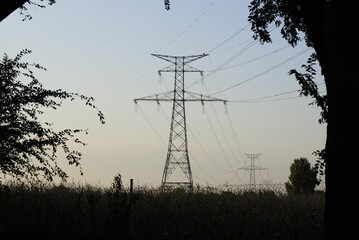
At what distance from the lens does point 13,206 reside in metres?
12.5

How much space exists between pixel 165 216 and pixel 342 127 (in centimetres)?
689

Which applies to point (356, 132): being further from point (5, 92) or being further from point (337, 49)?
point (5, 92)

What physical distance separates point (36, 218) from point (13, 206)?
1.10m

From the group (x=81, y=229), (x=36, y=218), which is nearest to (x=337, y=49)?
(x=81, y=229)

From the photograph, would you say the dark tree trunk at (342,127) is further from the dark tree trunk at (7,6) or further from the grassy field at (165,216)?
the grassy field at (165,216)

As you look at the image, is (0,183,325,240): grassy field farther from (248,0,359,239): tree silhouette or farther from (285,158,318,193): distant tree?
(285,158,318,193): distant tree

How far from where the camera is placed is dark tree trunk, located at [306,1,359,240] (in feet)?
17.6

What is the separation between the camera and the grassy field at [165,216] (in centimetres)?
985

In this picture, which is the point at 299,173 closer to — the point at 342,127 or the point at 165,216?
the point at 165,216

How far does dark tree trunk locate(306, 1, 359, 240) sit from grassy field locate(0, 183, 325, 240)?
3686 mm

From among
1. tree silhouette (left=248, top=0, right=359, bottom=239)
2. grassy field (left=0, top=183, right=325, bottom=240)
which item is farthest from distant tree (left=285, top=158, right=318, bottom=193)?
tree silhouette (left=248, top=0, right=359, bottom=239)

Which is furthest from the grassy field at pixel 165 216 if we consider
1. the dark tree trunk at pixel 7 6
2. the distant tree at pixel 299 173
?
the distant tree at pixel 299 173

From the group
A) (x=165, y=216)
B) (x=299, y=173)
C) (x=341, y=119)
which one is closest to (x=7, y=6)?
(x=341, y=119)

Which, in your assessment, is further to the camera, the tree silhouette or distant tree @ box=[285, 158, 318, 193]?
distant tree @ box=[285, 158, 318, 193]
